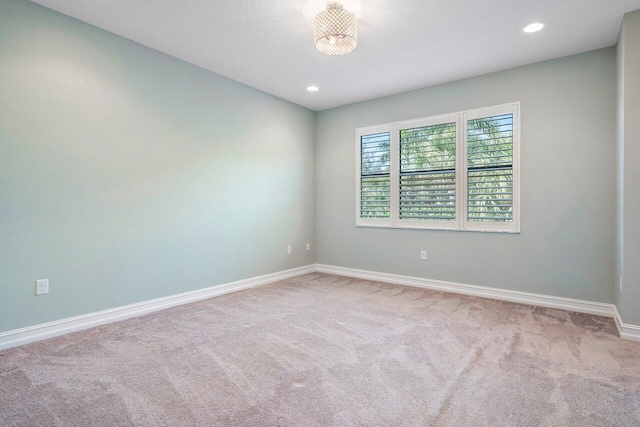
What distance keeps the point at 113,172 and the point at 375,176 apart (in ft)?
10.9

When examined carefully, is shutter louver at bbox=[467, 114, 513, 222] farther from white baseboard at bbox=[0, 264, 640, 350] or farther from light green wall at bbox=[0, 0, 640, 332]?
white baseboard at bbox=[0, 264, 640, 350]

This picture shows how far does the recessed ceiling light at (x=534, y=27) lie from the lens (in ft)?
9.34

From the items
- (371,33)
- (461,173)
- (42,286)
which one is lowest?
(42,286)

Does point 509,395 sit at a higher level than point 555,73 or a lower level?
lower

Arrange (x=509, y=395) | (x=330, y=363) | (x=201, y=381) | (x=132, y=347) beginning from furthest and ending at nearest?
(x=132, y=347) < (x=330, y=363) < (x=201, y=381) < (x=509, y=395)

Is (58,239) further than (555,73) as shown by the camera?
No

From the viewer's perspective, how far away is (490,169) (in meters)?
3.90

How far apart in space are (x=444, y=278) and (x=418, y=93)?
99.0 inches

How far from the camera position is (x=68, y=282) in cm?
283

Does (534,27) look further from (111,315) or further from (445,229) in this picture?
(111,315)

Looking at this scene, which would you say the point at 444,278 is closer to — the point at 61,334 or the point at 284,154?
the point at 284,154

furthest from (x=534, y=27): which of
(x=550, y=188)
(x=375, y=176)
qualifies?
(x=375, y=176)

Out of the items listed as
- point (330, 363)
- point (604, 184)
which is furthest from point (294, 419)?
point (604, 184)

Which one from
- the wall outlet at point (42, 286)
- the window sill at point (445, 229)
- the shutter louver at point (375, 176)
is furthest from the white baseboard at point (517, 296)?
the wall outlet at point (42, 286)
